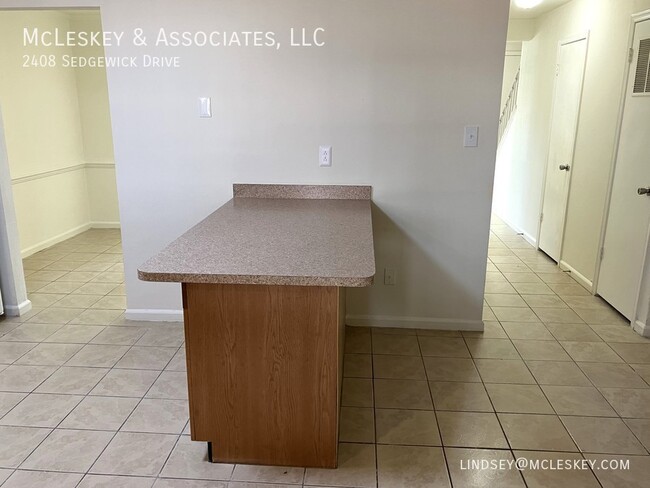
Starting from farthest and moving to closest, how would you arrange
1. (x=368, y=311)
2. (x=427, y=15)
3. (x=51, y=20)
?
(x=51, y=20), (x=368, y=311), (x=427, y=15)

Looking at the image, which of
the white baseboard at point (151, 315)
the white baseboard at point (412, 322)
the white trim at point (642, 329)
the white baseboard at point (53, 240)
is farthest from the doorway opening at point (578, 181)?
the white baseboard at point (53, 240)

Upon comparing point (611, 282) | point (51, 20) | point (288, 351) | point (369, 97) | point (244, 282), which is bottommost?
point (611, 282)

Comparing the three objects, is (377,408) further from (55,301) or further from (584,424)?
(55,301)

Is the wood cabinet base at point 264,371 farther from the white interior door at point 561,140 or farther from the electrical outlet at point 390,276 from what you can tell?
the white interior door at point 561,140

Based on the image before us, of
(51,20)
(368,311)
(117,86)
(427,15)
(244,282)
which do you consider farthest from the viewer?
(51,20)

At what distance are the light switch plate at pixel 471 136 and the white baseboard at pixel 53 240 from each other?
3821mm

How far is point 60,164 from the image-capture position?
536cm

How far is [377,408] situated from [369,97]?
1.71 m

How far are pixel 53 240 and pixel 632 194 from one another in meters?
5.14

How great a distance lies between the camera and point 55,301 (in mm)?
3725

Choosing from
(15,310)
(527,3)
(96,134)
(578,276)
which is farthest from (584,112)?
(96,134)

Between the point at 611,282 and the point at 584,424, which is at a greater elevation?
the point at 611,282

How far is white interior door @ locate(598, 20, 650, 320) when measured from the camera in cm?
325

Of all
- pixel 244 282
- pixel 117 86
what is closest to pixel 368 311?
pixel 244 282
